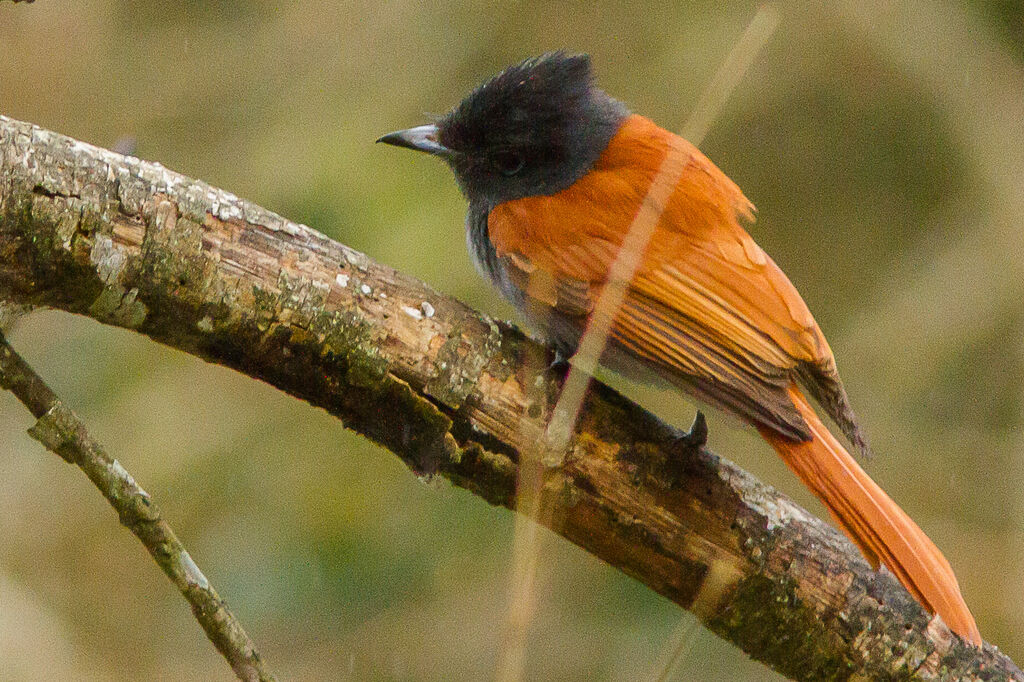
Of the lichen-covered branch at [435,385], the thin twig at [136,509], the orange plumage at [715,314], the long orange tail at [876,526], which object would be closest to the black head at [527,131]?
the orange plumage at [715,314]

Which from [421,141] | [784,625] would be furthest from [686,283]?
[421,141]

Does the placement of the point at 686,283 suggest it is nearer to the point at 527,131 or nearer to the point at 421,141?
the point at 527,131

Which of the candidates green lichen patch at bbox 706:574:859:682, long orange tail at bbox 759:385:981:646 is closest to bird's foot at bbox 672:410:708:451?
long orange tail at bbox 759:385:981:646

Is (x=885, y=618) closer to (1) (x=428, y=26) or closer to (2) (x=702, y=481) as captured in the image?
(2) (x=702, y=481)

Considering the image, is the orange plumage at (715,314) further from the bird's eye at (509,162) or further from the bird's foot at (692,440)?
the bird's eye at (509,162)

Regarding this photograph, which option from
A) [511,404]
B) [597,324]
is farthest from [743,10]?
[511,404]
